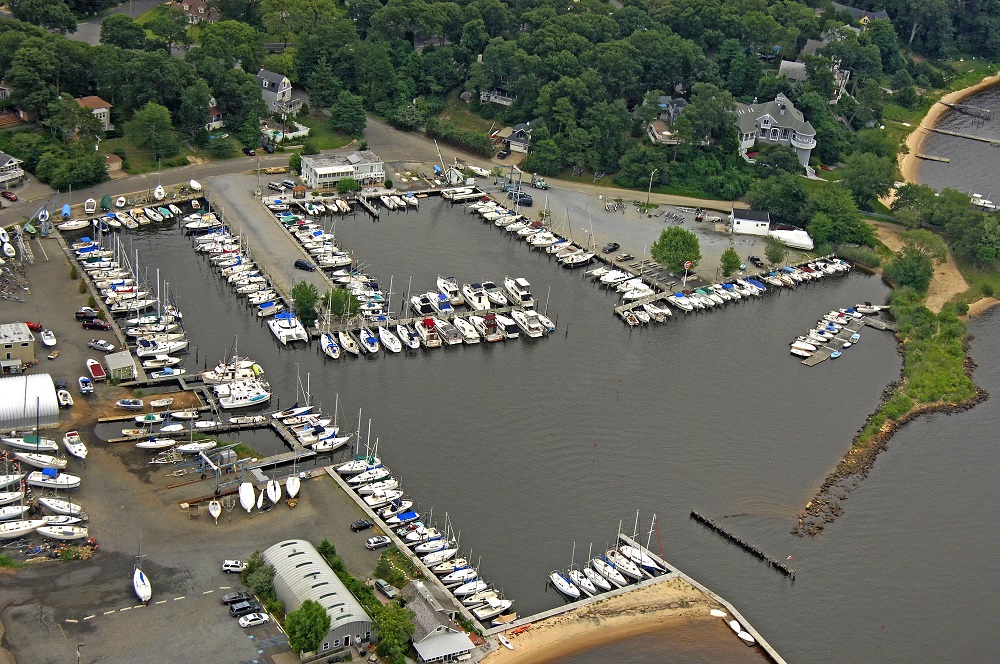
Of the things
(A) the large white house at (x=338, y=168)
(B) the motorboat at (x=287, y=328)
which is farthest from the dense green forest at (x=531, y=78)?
(B) the motorboat at (x=287, y=328)

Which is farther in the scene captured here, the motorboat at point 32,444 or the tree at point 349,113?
the tree at point 349,113

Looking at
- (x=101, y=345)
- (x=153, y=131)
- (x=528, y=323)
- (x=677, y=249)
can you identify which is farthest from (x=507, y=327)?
(x=153, y=131)

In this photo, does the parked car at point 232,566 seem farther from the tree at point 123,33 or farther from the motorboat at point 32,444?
the tree at point 123,33

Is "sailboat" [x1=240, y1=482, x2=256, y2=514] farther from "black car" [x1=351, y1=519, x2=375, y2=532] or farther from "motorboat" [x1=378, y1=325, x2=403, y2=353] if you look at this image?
"motorboat" [x1=378, y1=325, x2=403, y2=353]

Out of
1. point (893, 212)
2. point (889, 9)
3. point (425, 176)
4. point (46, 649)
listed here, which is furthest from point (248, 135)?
point (889, 9)

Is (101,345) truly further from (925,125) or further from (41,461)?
(925,125)

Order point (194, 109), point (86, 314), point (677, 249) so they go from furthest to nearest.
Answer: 1. point (194, 109)
2. point (677, 249)
3. point (86, 314)

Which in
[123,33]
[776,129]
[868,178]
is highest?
[123,33]
